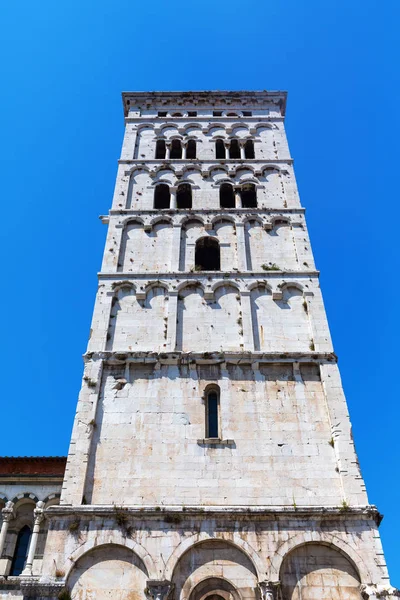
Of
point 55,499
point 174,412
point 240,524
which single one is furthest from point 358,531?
point 55,499

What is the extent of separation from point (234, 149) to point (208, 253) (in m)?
7.42

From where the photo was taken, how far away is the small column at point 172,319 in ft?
49.4

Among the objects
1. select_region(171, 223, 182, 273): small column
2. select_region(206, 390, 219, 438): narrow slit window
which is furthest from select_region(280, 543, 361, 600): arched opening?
select_region(171, 223, 182, 273): small column

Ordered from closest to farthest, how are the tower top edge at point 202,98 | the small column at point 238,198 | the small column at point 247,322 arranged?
the small column at point 247,322, the small column at point 238,198, the tower top edge at point 202,98

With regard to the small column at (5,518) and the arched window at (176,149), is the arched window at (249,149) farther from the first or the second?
the small column at (5,518)

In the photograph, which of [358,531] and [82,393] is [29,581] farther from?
[358,531]

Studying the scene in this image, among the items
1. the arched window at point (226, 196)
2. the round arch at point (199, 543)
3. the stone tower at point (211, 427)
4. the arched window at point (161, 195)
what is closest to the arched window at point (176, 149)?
the arched window at point (161, 195)

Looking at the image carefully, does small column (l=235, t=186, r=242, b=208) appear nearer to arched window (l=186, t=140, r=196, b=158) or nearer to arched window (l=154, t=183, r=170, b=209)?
arched window (l=154, t=183, r=170, b=209)

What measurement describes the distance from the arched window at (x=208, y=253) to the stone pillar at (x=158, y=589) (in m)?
10.1

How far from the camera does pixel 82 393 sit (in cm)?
1402

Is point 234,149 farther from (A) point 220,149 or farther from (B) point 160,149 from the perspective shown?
(B) point 160,149

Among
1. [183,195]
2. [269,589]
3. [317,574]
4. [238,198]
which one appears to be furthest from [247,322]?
[183,195]

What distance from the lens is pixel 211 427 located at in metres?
13.5

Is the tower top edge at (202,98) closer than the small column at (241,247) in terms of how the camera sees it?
No
